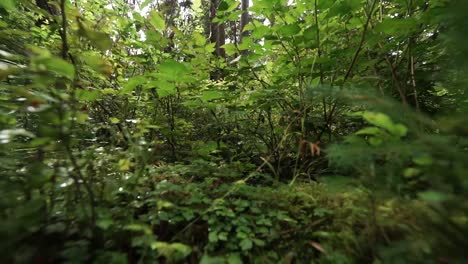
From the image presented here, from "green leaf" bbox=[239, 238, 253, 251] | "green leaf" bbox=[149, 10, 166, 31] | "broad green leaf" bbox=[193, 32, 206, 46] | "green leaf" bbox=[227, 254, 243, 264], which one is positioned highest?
"green leaf" bbox=[149, 10, 166, 31]

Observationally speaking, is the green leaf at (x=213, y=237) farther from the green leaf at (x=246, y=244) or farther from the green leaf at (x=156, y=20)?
the green leaf at (x=156, y=20)

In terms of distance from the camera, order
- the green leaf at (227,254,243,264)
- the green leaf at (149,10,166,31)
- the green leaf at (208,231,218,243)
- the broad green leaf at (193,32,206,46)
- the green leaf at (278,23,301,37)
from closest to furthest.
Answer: the green leaf at (227,254,243,264)
the green leaf at (208,231,218,243)
the green leaf at (278,23,301,37)
the green leaf at (149,10,166,31)
the broad green leaf at (193,32,206,46)

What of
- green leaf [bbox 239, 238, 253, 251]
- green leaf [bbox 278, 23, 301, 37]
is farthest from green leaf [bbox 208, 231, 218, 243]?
green leaf [bbox 278, 23, 301, 37]

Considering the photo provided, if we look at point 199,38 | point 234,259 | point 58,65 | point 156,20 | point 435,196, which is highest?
point 156,20

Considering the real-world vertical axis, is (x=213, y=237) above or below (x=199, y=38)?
below

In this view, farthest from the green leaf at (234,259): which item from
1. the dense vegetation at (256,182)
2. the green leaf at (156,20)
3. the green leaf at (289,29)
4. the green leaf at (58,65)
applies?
the green leaf at (156,20)

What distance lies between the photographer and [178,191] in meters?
1.58

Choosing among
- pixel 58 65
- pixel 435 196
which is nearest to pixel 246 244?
pixel 435 196

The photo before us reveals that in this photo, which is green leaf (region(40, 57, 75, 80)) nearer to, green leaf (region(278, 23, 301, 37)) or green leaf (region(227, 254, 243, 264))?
green leaf (region(227, 254, 243, 264))

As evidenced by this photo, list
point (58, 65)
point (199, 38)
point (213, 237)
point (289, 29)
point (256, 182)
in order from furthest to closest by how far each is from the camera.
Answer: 1. point (199, 38)
2. point (256, 182)
3. point (289, 29)
4. point (213, 237)
5. point (58, 65)

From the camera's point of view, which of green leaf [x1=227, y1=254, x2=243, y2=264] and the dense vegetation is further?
green leaf [x1=227, y1=254, x2=243, y2=264]

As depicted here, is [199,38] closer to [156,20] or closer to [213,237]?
[156,20]

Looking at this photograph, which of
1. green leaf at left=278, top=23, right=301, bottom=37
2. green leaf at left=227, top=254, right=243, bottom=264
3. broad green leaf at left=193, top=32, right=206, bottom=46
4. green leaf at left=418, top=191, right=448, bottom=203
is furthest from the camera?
broad green leaf at left=193, top=32, right=206, bottom=46

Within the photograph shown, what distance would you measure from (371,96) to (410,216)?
610 millimetres
